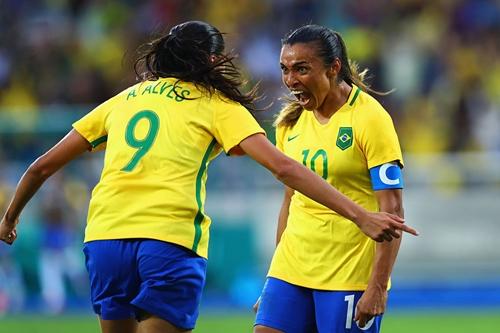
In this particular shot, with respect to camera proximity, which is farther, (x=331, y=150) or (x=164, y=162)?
(x=331, y=150)

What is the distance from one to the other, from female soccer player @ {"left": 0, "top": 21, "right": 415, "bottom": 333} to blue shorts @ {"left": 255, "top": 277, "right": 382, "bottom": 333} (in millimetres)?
675

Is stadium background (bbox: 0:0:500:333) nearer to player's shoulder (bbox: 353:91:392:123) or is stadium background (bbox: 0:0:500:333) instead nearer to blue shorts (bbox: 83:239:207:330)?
player's shoulder (bbox: 353:91:392:123)

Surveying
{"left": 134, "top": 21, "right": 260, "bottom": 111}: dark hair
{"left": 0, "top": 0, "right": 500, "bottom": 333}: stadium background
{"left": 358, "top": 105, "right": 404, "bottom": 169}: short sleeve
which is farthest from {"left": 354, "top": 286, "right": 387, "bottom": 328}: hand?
{"left": 0, "top": 0, "right": 500, "bottom": 333}: stadium background

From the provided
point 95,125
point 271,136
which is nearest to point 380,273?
point 95,125

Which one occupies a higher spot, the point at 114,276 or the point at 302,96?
the point at 302,96

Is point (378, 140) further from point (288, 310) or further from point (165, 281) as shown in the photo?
point (165, 281)

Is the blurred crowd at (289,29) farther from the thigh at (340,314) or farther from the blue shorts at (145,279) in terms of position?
the blue shorts at (145,279)

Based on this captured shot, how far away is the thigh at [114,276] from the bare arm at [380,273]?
1.19 meters

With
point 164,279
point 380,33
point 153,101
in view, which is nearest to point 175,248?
point 164,279

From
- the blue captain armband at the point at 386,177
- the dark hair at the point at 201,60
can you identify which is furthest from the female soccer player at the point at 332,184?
the dark hair at the point at 201,60

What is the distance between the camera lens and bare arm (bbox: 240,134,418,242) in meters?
5.79

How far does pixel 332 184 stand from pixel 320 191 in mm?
731

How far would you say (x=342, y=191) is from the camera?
21.7 feet

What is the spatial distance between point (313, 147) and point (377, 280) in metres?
0.84
